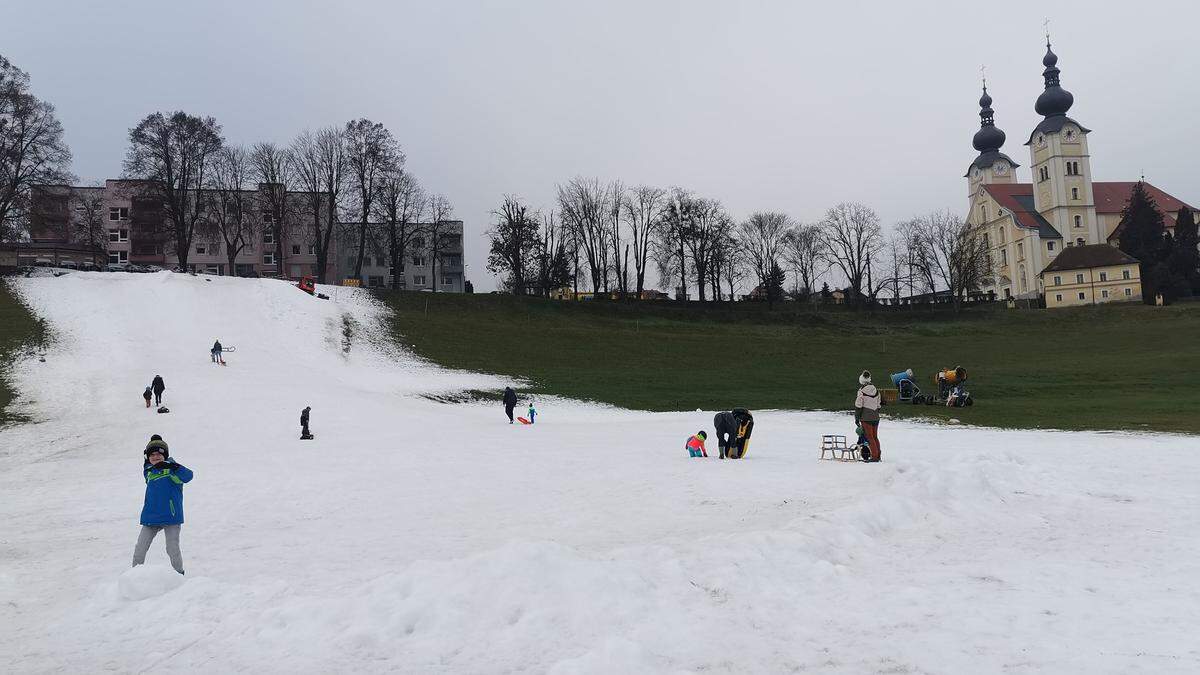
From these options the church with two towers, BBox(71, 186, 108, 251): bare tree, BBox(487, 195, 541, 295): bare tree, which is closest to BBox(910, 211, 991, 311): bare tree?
the church with two towers

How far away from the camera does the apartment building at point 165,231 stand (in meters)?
67.4

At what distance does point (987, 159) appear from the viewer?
112 meters

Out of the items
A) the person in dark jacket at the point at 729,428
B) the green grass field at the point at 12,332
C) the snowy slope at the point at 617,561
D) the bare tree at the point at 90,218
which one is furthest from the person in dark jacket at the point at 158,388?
the bare tree at the point at 90,218

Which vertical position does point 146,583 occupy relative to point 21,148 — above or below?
below

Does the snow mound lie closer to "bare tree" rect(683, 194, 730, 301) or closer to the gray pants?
the gray pants

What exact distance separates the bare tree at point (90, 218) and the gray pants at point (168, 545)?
82547 millimetres

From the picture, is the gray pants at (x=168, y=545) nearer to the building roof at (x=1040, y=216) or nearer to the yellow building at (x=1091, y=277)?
the yellow building at (x=1091, y=277)

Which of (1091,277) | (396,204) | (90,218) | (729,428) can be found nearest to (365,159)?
(396,204)

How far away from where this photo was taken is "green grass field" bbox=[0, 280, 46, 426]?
32.9 m

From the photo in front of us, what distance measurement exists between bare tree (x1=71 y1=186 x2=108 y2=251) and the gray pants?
271 ft

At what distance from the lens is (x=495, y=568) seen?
717 centimetres

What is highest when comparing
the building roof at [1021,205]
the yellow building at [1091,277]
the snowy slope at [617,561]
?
the building roof at [1021,205]

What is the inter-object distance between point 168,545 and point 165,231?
239ft

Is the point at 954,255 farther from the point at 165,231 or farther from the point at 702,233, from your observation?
the point at 165,231
